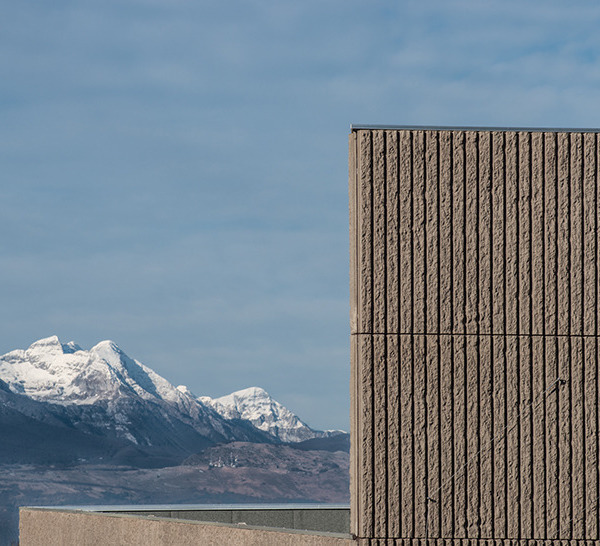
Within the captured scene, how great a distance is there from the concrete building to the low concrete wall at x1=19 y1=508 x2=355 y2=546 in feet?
3.12

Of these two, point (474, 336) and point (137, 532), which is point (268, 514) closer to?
point (137, 532)

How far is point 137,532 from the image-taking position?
1306 cm

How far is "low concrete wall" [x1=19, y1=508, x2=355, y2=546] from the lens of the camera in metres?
10.2

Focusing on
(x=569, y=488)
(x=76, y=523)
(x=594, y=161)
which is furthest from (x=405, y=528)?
(x=76, y=523)

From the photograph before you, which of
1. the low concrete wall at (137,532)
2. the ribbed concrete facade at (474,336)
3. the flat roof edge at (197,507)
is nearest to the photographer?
the ribbed concrete facade at (474,336)

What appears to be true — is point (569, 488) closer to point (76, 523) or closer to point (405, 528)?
point (405, 528)


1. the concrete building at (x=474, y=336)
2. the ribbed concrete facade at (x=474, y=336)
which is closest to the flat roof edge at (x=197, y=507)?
the concrete building at (x=474, y=336)

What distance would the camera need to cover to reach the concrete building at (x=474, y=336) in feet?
29.3

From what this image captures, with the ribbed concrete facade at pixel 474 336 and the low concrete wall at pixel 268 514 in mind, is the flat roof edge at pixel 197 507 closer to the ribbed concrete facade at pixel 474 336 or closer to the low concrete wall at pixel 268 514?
the low concrete wall at pixel 268 514

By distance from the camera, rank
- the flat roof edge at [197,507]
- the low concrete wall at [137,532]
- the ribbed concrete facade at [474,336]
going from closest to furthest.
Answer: the ribbed concrete facade at [474,336] → the low concrete wall at [137,532] → the flat roof edge at [197,507]

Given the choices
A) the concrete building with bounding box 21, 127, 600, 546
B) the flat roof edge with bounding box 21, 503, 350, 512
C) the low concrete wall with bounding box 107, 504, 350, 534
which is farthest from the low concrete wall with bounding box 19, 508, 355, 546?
the concrete building with bounding box 21, 127, 600, 546

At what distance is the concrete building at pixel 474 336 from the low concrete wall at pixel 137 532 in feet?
3.12

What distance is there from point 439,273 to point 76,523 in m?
8.04

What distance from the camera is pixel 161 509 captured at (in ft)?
52.3
